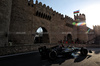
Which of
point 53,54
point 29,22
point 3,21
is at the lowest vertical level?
point 53,54

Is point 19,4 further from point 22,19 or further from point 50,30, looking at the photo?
point 50,30

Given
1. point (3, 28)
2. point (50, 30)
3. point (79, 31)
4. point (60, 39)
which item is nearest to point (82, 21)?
point (79, 31)

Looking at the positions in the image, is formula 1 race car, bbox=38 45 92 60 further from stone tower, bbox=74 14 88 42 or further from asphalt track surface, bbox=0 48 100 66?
stone tower, bbox=74 14 88 42

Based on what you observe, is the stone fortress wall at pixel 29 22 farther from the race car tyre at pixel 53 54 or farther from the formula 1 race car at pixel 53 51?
the race car tyre at pixel 53 54

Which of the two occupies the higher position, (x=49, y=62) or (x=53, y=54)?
(x=53, y=54)

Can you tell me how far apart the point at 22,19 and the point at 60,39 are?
13310 millimetres

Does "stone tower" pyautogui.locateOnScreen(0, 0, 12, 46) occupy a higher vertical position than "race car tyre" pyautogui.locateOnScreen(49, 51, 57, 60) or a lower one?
higher

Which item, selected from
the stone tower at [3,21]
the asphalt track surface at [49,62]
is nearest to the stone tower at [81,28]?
the stone tower at [3,21]

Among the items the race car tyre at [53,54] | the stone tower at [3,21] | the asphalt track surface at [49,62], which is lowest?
the asphalt track surface at [49,62]

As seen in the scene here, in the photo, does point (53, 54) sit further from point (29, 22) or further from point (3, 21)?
point (29, 22)

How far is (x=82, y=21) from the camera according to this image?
33.6m

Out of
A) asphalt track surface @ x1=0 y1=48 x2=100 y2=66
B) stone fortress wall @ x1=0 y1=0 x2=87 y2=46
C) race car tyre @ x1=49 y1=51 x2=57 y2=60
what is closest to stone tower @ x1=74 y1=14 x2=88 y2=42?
stone fortress wall @ x1=0 y1=0 x2=87 y2=46

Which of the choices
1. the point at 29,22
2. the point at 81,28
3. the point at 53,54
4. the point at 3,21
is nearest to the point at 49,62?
the point at 53,54

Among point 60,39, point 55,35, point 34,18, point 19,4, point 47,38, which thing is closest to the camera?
point 19,4
